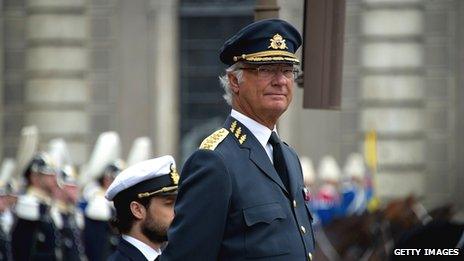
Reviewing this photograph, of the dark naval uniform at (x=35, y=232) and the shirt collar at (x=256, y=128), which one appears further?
the dark naval uniform at (x=35, y=232)

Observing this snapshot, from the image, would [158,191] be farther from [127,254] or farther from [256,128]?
[256,128]

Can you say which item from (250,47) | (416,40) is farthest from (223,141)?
(416,40)

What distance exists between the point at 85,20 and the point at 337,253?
888 centimetres

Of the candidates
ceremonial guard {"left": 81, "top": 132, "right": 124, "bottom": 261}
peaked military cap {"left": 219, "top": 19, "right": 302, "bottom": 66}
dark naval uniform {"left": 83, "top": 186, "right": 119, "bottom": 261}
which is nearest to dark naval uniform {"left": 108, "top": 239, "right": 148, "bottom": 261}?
peaked military cap {"left": 219, "top": 19, "right": 302, "bottom": 66}

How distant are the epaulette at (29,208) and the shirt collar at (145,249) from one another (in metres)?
6.57

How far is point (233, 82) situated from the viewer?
4.77m

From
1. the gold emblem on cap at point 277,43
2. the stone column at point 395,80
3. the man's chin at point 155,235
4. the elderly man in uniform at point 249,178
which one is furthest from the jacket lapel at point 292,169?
the stone column at point 395,80

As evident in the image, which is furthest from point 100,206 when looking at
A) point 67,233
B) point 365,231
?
point 365,231

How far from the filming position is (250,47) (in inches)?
189

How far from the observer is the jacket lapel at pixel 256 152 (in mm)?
4711

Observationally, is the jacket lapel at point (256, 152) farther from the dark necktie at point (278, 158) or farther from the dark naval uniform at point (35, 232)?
the dark naval uniform at point (35, 232)

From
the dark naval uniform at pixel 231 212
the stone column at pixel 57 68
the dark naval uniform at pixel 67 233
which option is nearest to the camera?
the dark naval uniform at pixel 231 212

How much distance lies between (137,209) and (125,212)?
0.05 m

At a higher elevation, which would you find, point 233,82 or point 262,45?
point 262,45
